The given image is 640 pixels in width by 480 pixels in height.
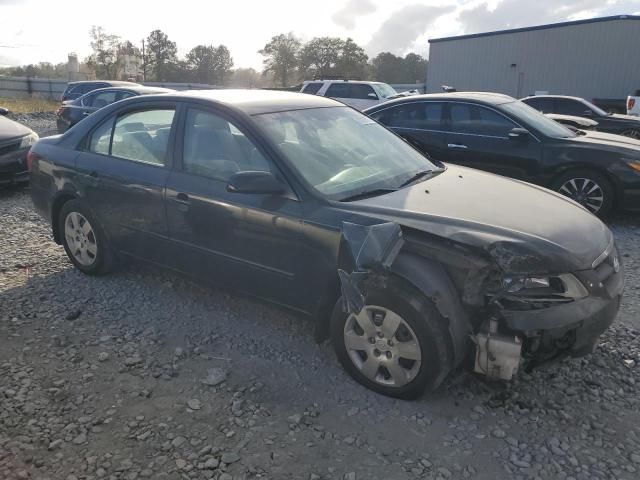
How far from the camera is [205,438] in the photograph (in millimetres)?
2662

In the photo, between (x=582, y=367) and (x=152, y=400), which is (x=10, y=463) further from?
(x=582, y=367)

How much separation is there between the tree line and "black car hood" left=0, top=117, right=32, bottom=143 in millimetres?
44609

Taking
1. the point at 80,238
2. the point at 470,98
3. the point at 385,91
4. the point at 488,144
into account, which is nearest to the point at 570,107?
the point at 385,91

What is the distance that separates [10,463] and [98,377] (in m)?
0.74

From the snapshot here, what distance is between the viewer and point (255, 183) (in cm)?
310

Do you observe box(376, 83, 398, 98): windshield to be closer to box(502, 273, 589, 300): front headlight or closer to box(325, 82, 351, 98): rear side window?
box(325, 82, 351, 98): rear side window

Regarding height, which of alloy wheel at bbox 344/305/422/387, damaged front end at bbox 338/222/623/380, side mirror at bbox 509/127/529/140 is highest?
side mirror at bbox 509/127/529/140

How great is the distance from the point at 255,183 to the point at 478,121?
470 cm

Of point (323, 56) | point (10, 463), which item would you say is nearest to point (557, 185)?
point (10, 463)

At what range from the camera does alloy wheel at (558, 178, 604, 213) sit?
20.5 ft

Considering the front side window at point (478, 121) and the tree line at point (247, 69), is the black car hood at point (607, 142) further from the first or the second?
the tree line at point (247, 69)

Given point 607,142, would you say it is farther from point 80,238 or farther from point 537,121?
point 80,238

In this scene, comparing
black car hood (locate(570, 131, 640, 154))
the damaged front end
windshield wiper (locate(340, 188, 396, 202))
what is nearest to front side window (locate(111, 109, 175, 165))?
windshield wiper (locate(340, 188, 396, 202))

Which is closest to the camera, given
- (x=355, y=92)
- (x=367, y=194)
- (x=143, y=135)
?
(x=367, y=194)
